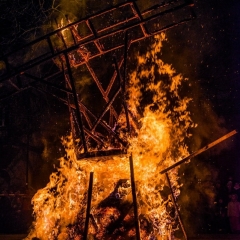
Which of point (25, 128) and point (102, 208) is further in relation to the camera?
point (25, 128)

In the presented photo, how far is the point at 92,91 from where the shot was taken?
11.4m

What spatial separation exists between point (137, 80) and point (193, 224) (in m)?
5.69

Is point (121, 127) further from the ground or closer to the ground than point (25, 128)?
closer to the ground

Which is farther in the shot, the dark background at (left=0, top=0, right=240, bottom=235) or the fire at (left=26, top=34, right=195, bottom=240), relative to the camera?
the dark background at (left=0, top=0, right=240, bottom=235)

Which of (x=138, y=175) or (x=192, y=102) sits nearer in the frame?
(x=138, y=175)

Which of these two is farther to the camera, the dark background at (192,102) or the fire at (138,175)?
the dark background at (192,102)

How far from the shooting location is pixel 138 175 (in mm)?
7219

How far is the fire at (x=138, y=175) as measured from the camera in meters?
6.75

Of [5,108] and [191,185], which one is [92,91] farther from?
[191,185]

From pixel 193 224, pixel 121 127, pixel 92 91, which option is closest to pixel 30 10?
pixel 92 91

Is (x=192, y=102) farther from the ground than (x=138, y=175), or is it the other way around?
(x=192, y=102)

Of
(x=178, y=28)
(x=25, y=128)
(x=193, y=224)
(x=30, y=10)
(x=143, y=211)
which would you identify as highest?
(x=30, y=10)

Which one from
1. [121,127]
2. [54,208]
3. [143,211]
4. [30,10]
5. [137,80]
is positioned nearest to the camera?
[143,211]

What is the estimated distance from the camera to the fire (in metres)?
6.75
